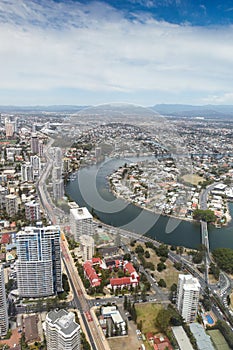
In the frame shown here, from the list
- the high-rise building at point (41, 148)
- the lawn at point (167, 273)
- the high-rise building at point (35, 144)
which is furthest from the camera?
the high-rise building at point (35, 144)

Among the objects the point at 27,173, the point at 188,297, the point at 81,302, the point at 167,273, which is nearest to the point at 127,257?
the point at 167,273

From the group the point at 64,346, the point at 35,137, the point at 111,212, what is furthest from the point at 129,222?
the point at 35,137

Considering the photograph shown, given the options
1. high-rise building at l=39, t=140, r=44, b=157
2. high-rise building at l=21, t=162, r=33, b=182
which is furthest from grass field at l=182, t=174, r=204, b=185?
high-rise building at l=39, t=140, r=44, b=157

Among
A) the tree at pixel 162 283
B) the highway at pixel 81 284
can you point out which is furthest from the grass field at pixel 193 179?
the tree at pixel 162 283

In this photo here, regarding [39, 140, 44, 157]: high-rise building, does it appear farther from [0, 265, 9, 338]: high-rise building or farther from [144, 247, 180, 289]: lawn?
[0, 265, 9, 338]: high-rise building

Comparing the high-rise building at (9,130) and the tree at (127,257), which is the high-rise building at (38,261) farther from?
the high-rise building at (9,130)

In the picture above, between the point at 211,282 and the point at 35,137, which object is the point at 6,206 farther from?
the point at 35,137

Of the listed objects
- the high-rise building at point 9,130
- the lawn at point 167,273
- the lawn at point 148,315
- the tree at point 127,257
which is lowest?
the lawn at point 148,315
